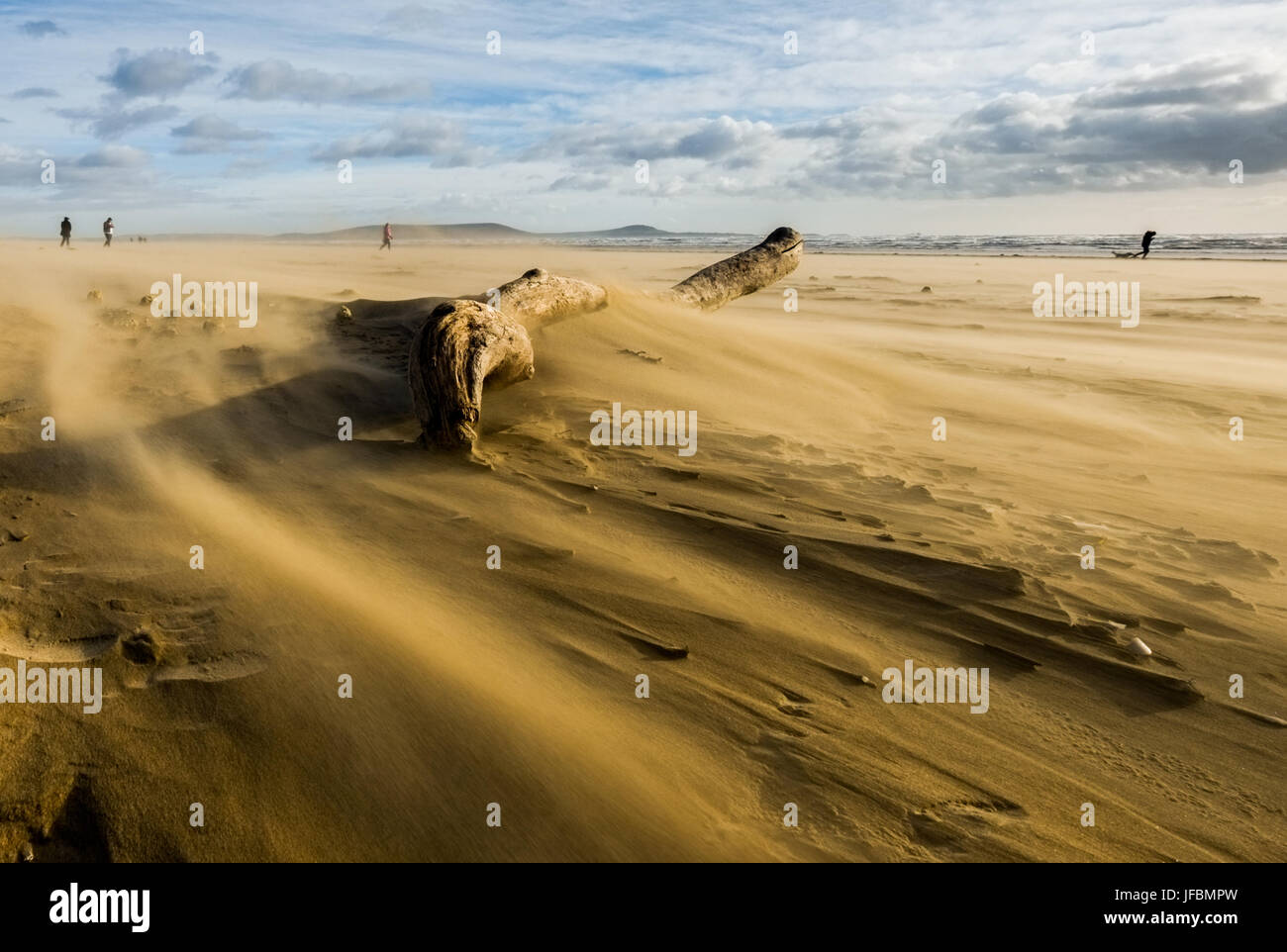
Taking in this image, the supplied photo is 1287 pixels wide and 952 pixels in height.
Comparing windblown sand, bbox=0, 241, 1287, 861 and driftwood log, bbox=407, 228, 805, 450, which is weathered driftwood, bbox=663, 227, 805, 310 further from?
windblown sand, bbox=0, 241, 1287, 861

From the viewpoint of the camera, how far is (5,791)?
96.0 inches

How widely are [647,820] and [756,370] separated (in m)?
4.98

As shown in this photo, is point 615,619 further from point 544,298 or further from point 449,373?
point 544,298

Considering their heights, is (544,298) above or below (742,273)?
below

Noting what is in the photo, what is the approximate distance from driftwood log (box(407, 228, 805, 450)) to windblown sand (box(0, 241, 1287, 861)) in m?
0.22

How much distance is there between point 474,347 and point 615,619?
2.27 metres

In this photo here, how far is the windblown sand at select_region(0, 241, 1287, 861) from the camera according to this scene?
2.49 m

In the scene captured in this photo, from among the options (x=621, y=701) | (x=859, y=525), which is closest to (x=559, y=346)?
(x=859, y=525)

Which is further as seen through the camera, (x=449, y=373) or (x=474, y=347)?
(x=474, y=347)

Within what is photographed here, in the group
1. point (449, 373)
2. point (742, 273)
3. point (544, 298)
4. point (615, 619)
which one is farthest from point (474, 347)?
point (742, 273)

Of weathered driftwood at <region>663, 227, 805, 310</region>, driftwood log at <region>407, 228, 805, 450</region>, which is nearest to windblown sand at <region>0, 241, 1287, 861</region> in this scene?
driftwood log at <region>407, 228, 805, 450</region>

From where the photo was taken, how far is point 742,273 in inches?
378

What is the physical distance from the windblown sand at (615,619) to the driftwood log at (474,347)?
8.5 inches
